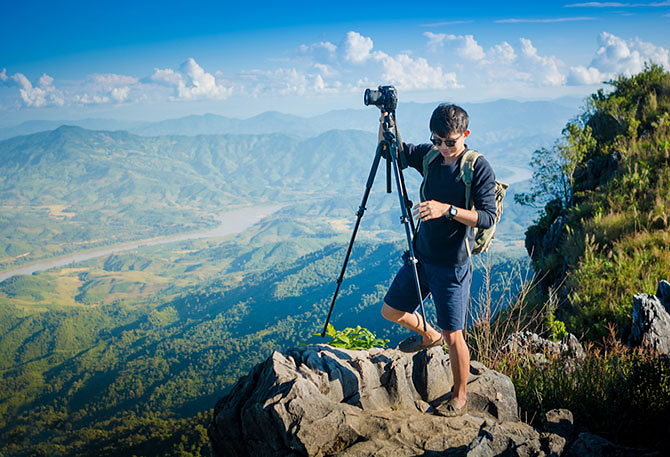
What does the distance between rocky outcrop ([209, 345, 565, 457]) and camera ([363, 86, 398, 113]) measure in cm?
254

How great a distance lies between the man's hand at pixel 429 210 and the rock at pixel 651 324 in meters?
2.97

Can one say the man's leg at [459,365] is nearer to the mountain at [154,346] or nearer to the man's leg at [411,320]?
the man's leg at [411,320]

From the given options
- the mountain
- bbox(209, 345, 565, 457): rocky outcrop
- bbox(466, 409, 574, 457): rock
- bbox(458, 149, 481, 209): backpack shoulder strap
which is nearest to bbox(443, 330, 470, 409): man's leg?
bbox(209, 345, 565, 457): rocky outcrop

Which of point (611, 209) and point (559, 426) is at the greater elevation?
point (611, 209)

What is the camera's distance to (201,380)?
72.9 m

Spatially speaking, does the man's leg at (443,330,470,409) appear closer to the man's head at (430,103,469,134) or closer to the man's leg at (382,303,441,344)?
the man's leg at (382,303,441,344)

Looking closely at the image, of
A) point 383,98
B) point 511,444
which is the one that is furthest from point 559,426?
point 383,98

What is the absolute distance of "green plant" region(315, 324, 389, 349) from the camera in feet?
15.0

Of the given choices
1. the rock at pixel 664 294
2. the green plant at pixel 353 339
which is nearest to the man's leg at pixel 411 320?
the green plant at pixel 353 339

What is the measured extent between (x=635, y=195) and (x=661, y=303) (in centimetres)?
435

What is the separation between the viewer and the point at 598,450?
2330mm

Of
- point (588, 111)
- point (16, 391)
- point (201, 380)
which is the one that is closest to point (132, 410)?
point (201, 380)

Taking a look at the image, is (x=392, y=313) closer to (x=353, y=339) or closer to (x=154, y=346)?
(x=353, y=339)

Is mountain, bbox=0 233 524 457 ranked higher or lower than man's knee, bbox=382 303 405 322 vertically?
lower
